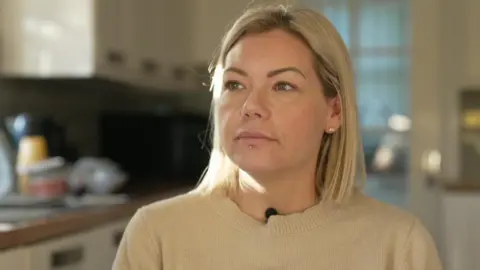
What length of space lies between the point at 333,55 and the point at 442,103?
233 centimetres

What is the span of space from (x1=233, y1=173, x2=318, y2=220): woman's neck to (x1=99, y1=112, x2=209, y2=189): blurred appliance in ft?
6.44

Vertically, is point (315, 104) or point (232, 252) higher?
point (315, 104)

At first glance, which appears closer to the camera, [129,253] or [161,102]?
[129,253]

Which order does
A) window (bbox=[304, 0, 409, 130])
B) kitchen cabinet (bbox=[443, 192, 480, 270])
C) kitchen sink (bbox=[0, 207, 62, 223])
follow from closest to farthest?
kitchen sink (bbox=[0, 207, 62, 223]) < kitchen cabinet (bbox=[443, 192, 480, 270]) < window (bbox=[304, 0, 409, 130])

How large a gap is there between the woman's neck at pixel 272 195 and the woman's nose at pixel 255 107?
0.47ft

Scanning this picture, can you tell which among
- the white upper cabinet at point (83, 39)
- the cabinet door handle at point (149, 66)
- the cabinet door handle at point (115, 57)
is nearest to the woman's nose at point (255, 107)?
the white upper cabinet at point (83, 39)

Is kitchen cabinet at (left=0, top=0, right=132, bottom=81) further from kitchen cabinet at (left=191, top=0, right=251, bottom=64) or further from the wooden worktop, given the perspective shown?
kitchen cabinet at (left=191, top=0, right=251, bottom=64)

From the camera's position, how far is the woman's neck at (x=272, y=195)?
1.29 m

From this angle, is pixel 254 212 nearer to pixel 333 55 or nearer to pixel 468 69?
pixel 333 55

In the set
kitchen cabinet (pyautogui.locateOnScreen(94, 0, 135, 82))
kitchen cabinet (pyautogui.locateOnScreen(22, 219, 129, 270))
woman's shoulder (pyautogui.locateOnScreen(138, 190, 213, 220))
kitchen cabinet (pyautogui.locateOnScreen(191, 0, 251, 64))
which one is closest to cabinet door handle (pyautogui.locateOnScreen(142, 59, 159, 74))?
kitchen cabinet (pyautogui.locateOnScreen(94, 0, 135, 82))

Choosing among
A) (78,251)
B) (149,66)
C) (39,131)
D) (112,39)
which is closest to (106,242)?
(78,251)

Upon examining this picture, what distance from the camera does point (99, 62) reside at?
253 cm

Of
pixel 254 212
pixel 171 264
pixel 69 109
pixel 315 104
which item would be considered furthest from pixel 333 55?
pixel 69 109

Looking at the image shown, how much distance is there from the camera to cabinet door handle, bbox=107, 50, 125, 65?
2639mm
